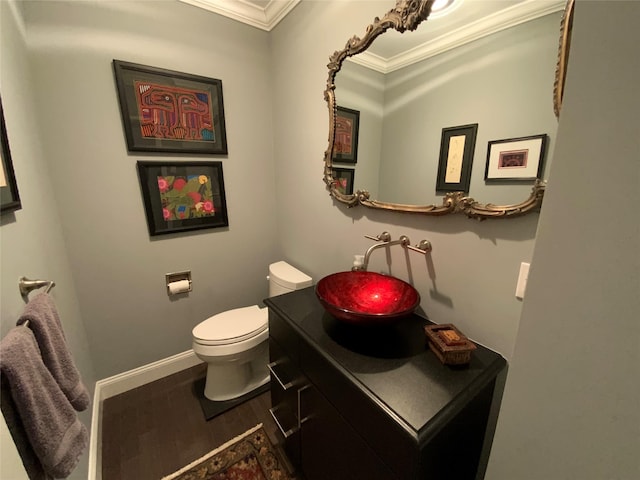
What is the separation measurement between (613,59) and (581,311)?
1.15 feet

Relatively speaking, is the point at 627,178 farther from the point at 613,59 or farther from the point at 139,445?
the point at 139,445

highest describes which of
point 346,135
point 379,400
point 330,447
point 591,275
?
point 346,135

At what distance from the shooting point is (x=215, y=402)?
64.5 inches

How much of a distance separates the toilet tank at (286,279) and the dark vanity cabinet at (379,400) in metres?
0.45

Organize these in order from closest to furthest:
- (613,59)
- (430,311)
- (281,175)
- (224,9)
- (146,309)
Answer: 1. (613,59)
2. (430,311)
3. (224,9)
4. (146,309)
5. (281,175)

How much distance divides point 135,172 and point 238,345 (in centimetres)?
119

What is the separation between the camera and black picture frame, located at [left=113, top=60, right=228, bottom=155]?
141cm

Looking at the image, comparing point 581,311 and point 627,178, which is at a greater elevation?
point 627,178

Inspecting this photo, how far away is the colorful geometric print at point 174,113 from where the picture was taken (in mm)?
1460

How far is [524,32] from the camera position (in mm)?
748

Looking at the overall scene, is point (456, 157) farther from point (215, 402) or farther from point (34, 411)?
point (215, 402)

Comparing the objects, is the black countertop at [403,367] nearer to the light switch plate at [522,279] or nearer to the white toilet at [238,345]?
the light switch plate at [522,279]

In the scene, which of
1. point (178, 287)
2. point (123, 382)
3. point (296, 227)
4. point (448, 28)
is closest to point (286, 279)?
point (296, 227)

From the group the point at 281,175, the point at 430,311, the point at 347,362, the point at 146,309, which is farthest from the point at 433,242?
the point at 146,309
